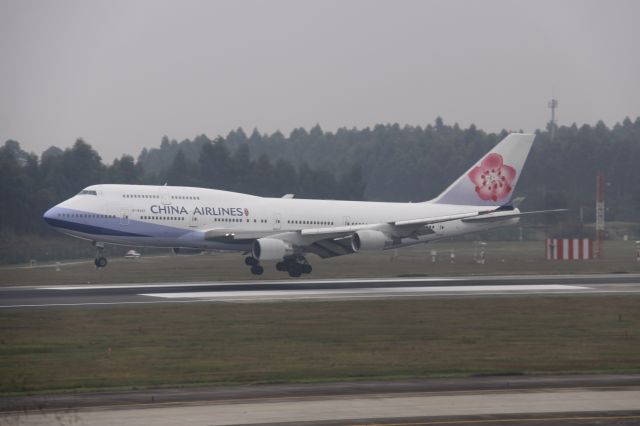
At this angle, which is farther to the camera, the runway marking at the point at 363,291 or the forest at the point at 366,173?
the forest at the point at 366,173

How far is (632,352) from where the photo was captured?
28328mm

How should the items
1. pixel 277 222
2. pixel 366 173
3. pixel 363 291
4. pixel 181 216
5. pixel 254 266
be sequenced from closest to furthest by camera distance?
1. pixel 363 291
2. pixel 181 216
3. pixel 254 266
4. pixel 277 222
5. pixel 366 173

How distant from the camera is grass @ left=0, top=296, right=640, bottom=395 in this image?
24641mm

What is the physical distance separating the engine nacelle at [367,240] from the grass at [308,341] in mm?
10878

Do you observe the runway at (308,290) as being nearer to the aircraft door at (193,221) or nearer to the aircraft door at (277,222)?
the aircraft door at (277,222)

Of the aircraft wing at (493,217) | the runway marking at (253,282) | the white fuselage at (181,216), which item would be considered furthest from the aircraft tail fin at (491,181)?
the runway marking at (253,282)

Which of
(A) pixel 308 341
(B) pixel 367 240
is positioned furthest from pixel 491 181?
(A) pixel 308 341

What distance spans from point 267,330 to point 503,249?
43305 mm

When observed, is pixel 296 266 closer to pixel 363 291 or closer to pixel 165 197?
pixel 165 197

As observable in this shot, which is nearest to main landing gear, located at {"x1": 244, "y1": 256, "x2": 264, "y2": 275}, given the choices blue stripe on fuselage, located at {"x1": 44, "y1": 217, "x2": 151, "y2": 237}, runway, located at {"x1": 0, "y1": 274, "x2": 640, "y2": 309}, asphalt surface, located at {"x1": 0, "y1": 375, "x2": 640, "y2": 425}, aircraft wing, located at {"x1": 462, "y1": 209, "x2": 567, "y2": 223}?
runway, located at {"x1": 0, "y1": 274, "x2": 640, "y2": 309}

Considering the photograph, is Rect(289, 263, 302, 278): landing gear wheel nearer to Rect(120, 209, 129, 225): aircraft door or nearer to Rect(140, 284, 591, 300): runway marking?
Rect(140, 284, 591, 300): runway marking

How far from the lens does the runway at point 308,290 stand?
40688 mm

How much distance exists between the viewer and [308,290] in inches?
1789

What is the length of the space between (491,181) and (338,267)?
10545mm
